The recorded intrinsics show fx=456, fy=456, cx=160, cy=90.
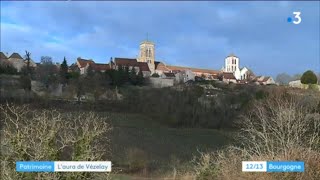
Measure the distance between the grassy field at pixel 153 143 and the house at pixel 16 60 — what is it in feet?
93.9

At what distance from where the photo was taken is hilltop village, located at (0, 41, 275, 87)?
278ft

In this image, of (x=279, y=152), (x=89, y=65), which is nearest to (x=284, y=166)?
(x=279, y=152)

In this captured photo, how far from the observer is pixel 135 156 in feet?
131

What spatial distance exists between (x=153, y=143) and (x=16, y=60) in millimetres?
47441

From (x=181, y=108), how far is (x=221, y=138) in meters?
10.2

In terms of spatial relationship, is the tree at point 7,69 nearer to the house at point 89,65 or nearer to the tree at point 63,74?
the tree at point 63,74

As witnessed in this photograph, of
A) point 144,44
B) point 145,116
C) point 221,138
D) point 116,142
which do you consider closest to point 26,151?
point 116,142

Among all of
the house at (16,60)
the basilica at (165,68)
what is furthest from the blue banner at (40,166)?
the basilica at (165,68)

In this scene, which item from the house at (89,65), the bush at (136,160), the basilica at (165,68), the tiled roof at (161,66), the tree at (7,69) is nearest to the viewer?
the bush at (136,160)

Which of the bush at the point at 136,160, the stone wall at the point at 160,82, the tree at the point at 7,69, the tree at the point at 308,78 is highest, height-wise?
the tree at the point at 7,69

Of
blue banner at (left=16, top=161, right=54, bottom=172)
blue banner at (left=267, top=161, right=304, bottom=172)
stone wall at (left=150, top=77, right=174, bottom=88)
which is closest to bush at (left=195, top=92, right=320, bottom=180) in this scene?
blue banner at (left=267, top=161, right=304, bottom=172)

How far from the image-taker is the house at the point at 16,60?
3279 inches

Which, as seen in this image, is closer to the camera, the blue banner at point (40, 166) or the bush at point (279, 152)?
the blue banner at point (40, 166)

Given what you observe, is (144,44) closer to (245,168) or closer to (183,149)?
(183,149)
